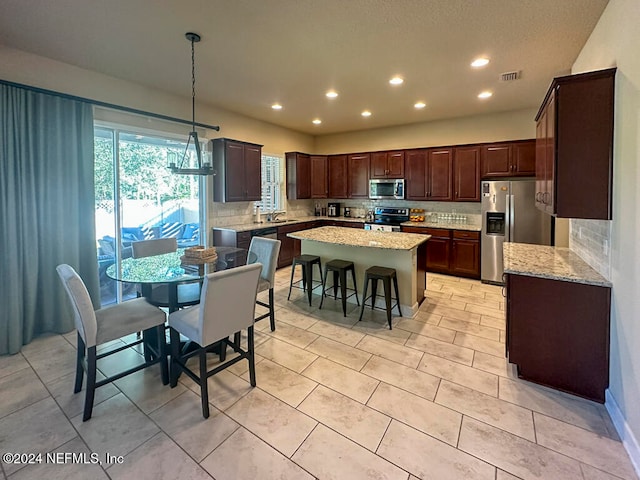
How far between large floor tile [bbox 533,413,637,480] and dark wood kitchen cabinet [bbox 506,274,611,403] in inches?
16.6

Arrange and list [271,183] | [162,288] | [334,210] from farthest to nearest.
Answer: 1. [334,210]
2. [271,183]
3. [162,288]

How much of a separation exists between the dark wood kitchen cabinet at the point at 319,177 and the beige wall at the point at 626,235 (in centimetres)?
542

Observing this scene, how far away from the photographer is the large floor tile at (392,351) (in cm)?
280

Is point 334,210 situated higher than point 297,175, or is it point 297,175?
point 297,175

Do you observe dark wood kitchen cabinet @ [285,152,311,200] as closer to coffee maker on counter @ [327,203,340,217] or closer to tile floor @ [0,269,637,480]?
coffee maker on counter @ [327,203,340,217]

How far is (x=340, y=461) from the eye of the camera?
175cm

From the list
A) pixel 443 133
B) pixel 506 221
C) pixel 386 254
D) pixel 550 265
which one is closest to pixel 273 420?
pixel 386 254

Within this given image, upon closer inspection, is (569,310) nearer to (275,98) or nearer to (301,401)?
(301,401)

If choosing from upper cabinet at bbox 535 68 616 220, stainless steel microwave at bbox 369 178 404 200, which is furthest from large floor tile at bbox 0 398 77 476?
stainless steel microwave at bbox 369 178 404 200

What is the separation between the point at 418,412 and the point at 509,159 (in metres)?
4.67

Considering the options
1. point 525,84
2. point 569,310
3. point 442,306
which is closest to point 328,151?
point 525,84

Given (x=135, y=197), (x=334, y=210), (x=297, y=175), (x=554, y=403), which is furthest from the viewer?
(x=334, y=210)

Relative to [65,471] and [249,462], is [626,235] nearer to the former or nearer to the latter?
[249,462]

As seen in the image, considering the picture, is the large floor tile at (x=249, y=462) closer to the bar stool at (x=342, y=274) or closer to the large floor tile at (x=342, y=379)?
the large floor tile at (x=342, y=379)
